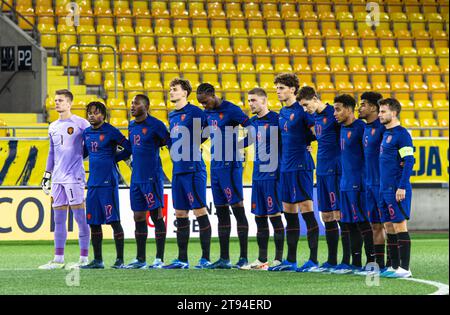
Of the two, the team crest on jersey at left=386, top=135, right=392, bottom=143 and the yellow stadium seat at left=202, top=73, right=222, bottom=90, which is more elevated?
the yellow stadium seat at left=202, top=73, right=222, bottom=90

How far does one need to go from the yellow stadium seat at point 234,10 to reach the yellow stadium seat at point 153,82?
323cm

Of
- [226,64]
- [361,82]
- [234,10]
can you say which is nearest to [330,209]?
[226,64]

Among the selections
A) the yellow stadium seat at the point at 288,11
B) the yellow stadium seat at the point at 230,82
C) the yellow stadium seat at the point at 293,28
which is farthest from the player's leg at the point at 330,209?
the yellow stadium seat at the point at 288,11

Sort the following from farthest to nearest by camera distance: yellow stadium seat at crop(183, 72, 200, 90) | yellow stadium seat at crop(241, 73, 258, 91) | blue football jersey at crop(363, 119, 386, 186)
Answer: yellow stadium seat at crop(241, 73, 258, 91), yellow stadium seat at crop(183, 72, 200, 90), blue football jersey at crop(363, 119, 386, 186)

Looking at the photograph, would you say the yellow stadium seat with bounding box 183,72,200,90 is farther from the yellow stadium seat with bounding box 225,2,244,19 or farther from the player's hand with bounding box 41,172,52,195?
the player's hand with bounding box 41,172,52,195

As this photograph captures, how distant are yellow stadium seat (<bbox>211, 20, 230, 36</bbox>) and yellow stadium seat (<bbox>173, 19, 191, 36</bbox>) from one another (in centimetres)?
61

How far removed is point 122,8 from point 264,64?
357 cm

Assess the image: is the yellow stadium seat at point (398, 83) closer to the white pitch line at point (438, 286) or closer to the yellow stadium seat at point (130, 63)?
the yellow stadium seat at point (130, 63)

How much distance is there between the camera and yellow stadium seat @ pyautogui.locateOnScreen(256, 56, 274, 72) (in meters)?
21.2

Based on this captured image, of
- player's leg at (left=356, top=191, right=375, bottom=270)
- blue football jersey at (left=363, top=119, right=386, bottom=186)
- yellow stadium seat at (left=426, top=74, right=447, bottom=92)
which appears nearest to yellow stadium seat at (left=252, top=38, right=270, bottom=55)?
yellow stadium seat at (left=426, top=74, right=447, bottom=92)

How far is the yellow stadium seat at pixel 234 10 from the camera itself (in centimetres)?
2253

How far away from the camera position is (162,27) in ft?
71.3

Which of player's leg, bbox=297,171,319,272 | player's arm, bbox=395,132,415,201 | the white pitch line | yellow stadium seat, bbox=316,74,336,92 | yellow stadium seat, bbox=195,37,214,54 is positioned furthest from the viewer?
yellow stadium seat, bbox=195,37,214,54

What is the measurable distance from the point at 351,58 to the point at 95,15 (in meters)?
6.13
